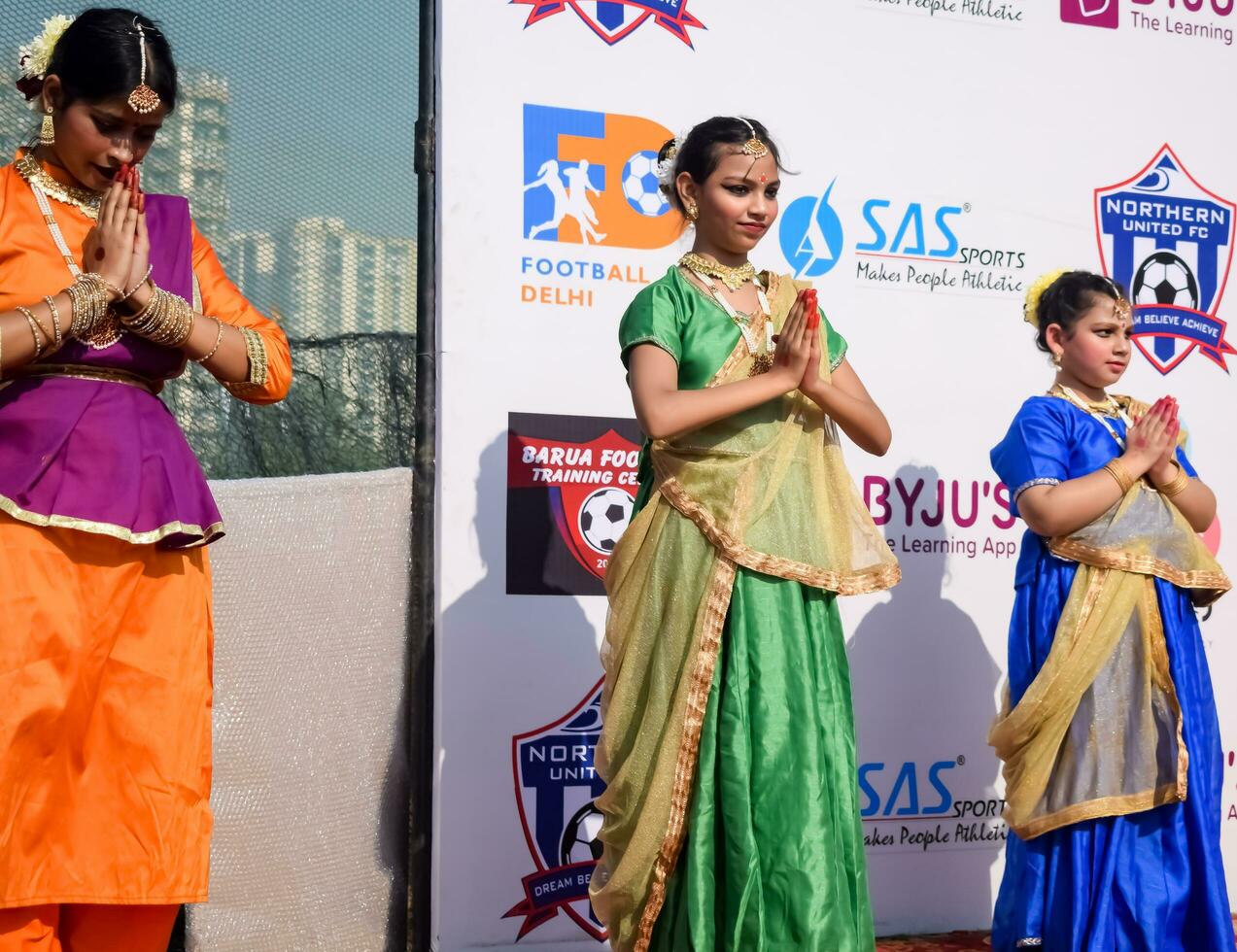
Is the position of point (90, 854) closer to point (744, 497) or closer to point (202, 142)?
point (744, 497)

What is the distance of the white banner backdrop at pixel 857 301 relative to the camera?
387cm

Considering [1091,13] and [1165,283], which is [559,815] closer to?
[1165,283]

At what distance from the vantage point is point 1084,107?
472 centimetres

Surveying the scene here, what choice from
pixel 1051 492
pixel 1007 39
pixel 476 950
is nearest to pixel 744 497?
pixel 1051 492

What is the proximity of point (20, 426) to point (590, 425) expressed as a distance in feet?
6.11

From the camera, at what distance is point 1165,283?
4.78 meters

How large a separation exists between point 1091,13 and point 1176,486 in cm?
192

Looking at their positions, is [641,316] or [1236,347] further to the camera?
[1236,347]

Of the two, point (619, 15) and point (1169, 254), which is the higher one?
point (619, 15)

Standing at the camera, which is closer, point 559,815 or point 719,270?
point 719,270

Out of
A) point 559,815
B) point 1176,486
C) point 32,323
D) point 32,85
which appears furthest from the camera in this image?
point 559,815

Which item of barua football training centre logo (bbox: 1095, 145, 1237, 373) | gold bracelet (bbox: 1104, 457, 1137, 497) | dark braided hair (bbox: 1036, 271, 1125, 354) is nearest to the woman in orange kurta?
gold bracelet (bbox: 1104, 457, 1137, 497)

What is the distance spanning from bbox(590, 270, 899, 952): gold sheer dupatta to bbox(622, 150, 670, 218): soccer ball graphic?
3.85ft

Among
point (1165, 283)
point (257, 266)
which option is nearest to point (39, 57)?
point (257, 266)
